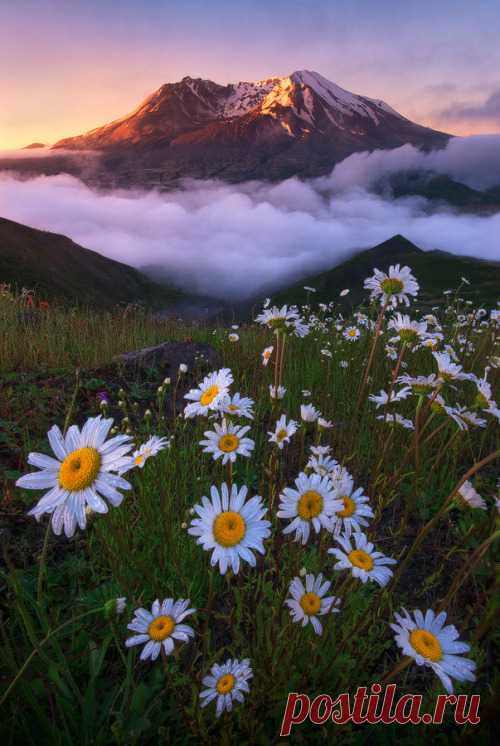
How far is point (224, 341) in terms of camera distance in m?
6.82

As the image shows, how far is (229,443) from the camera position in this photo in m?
1.82

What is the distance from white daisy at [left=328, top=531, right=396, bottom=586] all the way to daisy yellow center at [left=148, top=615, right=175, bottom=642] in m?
0.58

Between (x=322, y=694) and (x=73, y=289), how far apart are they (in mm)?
78437

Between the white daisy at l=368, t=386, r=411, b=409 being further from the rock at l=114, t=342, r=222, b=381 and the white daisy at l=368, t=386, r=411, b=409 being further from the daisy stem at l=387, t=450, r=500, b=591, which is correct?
the rock at l=114, t=342, r=222, b=381

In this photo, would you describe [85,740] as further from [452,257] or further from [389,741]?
[452,257]

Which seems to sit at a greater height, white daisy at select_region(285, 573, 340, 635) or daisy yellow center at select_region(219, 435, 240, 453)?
daisy yellow center at select_region(219, 435, 240, 453)

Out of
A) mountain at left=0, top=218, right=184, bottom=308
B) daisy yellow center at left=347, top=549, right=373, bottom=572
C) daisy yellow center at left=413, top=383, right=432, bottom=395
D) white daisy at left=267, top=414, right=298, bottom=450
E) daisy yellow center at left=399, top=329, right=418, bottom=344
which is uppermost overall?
daisy yellow center at left=399, top=329, right=418, bottom=344

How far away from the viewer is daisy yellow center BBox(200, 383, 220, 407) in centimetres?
201

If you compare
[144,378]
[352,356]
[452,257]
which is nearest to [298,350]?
[352,356]

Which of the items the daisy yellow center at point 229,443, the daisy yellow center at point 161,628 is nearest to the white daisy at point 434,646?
the daisy yellow center at point 161,628

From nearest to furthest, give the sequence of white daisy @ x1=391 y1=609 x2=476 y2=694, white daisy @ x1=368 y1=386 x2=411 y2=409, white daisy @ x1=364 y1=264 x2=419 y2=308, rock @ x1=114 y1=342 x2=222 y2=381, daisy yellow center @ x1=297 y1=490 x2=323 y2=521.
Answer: white daisy @ x1=391 y1=609 x2=476 y2=694 < daisy yellow center @ x1=297 y1=490 x2=323 y2=521 < white daisy @ x1=368 y1=386 x2=411 y2=409 < white daisy @ x1=364 y1=264 x2=419 y2=308 < rock @ x1=114 y1=342 x2=222 y2=381

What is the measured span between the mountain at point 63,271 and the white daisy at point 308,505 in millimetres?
49060

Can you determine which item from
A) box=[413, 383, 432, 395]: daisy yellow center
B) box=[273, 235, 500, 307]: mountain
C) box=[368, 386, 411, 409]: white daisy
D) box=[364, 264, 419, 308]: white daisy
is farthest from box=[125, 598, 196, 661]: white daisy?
box=[273, 235, 500, 307]: mountain

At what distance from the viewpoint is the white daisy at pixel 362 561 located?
137 cm
